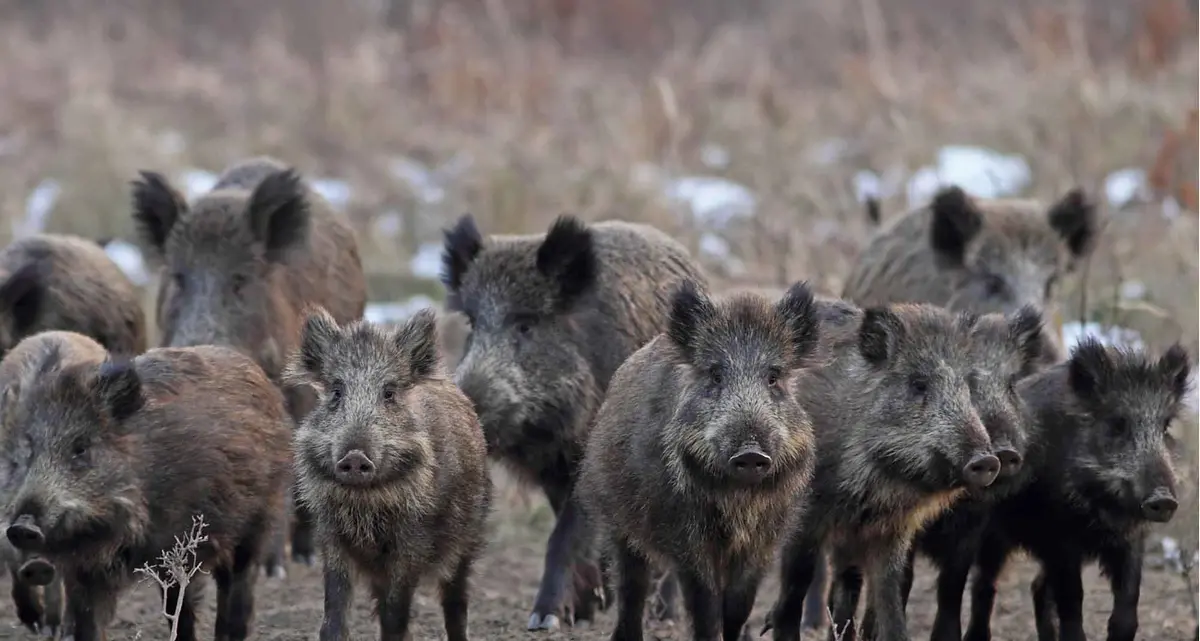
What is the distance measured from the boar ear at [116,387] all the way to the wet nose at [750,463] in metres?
2.42

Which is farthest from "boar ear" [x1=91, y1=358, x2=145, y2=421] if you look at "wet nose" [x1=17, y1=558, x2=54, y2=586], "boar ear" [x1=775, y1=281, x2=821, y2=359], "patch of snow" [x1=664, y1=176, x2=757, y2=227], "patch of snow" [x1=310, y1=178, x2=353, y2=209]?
"patch of snow" [x1=310, y1=178, x2=353, y2=209]

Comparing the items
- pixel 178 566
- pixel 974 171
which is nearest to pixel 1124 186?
pixel 974 171

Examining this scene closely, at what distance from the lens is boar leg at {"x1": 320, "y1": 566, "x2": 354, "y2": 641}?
7.54 m

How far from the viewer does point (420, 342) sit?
314 inches

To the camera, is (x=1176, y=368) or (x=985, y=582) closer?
(x=1176, y=368)

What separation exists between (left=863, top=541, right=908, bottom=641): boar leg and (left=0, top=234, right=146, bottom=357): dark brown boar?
4504 mm

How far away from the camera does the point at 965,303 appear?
11102 mm

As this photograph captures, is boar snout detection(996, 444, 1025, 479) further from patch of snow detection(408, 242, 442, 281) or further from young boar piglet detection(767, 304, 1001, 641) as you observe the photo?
patch of snow detection(408, 242, 442, 281)

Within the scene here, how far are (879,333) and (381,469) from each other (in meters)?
2.04

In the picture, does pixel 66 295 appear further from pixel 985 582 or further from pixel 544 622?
pixel 985 582

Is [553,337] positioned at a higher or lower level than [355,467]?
higher

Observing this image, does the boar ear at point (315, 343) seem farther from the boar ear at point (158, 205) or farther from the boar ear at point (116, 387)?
the boar ear at point (158, 205)

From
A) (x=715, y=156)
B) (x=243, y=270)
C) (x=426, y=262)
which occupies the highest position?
(x=715, y=156)

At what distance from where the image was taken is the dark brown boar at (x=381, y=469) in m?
7.52
